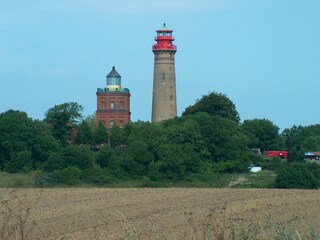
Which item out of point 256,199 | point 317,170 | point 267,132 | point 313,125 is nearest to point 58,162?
Result: point 317,170

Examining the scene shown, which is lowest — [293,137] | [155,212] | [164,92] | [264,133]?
[155,212]

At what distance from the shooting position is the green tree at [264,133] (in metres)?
84.1

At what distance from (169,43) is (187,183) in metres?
38.2

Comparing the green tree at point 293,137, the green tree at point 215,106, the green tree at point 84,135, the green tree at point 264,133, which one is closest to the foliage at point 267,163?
the green tree at point 215,106

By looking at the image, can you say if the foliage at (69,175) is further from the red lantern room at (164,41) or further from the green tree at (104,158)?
the red lantern room at (164,41)

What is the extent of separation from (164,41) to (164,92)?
548cm

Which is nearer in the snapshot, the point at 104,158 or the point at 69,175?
the point at 69,175

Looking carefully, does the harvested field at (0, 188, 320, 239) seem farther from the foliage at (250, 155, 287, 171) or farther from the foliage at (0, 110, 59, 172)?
the foliage at (250, 155, 287, 171)

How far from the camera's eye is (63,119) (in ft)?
250

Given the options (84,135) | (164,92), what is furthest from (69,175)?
(164,92)

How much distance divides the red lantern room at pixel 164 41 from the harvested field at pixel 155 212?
47.3 metres

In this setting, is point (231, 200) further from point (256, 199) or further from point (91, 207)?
point (91, 207)

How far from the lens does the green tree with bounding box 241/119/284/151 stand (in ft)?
276

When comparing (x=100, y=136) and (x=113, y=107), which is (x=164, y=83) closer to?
(x=113, y=107)
